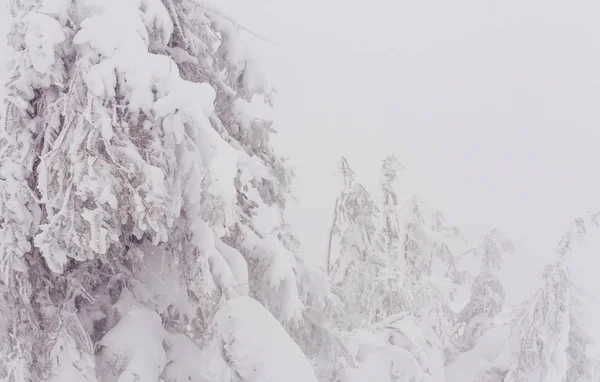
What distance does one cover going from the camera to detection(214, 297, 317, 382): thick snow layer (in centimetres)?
355

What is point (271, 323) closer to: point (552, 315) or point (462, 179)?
point (552, 315)

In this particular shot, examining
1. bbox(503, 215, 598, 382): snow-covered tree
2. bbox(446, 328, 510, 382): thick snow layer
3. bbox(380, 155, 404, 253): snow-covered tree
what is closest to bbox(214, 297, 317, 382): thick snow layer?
bbox(503, 215, 598, 382): snow-covered tree

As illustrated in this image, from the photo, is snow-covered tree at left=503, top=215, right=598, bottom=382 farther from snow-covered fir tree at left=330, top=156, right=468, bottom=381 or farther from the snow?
the snow

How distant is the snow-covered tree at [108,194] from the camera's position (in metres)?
3.07

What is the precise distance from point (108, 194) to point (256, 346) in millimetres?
1448

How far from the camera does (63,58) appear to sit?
3.38m

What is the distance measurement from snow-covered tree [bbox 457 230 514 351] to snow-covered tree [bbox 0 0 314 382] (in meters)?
10.9

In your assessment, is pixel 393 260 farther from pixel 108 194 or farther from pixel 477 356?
pixel 108 194

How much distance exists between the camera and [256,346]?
3.63 m

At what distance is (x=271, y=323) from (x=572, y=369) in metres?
10.2

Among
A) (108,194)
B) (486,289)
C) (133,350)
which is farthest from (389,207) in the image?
(108,194)

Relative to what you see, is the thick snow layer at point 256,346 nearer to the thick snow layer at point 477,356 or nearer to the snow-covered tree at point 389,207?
the thick snow layer at point 477,356

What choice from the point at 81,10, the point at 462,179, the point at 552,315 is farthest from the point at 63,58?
the point at 462,179

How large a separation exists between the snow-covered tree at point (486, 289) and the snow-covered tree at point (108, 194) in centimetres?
1086
